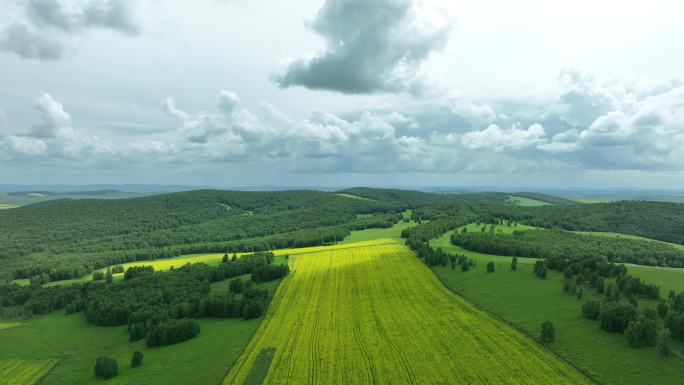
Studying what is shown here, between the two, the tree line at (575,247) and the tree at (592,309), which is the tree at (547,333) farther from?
the tree line at (575,247)

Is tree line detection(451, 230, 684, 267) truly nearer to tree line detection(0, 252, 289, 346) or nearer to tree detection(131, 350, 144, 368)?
tree line detection(0, 252, 289, 346)

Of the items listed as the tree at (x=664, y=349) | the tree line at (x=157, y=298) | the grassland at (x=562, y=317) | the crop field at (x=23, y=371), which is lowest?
the crop field at (x=23, y=371)

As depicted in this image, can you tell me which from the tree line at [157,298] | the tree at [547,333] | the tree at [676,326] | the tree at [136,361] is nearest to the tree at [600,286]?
the tree at [676,326]

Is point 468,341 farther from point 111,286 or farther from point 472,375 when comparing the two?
point 111,286

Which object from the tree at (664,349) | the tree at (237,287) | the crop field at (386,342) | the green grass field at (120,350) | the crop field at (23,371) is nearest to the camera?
the tree at (664,349)

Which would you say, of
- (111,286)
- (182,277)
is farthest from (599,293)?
(111,286)
